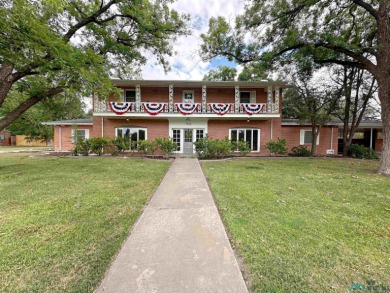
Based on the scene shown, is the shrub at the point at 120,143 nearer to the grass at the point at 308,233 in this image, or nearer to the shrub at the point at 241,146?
the shrub at the point at 241,146

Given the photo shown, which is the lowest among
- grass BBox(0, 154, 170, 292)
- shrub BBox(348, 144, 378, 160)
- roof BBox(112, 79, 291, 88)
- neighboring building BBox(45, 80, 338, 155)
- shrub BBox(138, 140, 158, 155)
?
grass BBox(0, 154, 170, 292)

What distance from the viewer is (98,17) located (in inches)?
397

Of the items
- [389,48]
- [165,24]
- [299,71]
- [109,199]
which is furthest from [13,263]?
[299,71]

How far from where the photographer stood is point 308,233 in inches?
122

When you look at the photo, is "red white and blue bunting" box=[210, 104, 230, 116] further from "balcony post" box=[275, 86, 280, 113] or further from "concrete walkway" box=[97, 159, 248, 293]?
"concrete walkway" box=[97, 159, 248, 293]

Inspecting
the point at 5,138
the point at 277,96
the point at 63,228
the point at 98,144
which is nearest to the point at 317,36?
the point at 277,96

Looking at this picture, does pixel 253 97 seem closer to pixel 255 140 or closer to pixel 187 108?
pixel 255 140

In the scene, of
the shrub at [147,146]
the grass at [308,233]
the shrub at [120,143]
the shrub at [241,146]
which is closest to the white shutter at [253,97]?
the shrub at [241,146]

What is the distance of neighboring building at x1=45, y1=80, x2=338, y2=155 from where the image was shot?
13.9m

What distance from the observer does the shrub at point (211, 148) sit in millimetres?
12523

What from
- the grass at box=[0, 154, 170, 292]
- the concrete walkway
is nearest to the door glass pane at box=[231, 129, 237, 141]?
the grass at box=[0, 154, 170, 292]

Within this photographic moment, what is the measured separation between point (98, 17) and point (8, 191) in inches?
392

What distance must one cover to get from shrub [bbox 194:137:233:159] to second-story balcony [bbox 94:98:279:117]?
2515mm

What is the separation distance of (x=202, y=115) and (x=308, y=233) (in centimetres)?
1170
